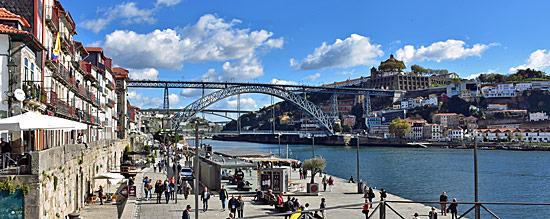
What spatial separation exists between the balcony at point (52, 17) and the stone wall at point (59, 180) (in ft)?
16.0

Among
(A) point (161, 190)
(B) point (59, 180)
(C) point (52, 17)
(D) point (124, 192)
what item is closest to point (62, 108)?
(C) point (52, 17)

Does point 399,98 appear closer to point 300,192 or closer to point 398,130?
point 398,130

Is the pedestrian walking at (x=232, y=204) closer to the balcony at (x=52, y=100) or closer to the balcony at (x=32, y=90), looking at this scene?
the balcony at (x=32, y=90)

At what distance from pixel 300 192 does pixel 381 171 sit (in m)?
27.3

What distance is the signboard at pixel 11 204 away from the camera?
29.7 ft

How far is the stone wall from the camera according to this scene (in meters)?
9.41

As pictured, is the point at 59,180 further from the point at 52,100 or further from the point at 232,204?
the point at 52,100

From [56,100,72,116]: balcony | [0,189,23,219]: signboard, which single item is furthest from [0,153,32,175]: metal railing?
[56,100,72,116]: balcony

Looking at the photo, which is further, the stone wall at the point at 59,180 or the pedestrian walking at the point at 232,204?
the pedestrian walking at the point at 232,204

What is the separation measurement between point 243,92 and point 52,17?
317 feet

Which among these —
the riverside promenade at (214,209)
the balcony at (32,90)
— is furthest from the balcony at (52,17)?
the riverside promenade at (214,209)

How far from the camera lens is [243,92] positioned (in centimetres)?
11512

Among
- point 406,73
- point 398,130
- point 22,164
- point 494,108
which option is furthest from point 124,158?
point 406,73

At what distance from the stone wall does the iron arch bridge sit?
271 ft
